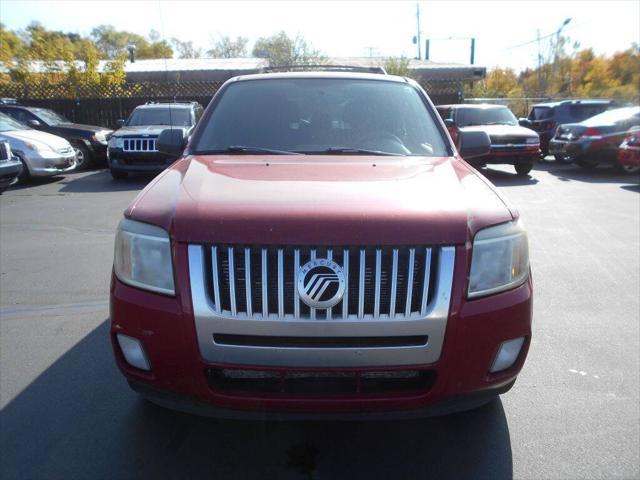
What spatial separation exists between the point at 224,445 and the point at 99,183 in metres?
10.5

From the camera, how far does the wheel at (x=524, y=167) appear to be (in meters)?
12.8

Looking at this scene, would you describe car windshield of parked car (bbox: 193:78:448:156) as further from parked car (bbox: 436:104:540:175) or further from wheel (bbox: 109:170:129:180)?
wheel (bbox: 109:170:129:180)

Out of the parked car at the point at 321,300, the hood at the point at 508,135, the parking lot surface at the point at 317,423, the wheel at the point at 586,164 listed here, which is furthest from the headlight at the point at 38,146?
the wheel at the point at 586,164

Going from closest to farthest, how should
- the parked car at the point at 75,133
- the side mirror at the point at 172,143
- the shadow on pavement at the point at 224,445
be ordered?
the shadow on pavement at the point at 224,445, the side mirror at the point at 172,143, the parked car at the point at 75,133

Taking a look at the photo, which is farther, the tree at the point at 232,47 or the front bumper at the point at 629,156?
the tree at the point at 232,47

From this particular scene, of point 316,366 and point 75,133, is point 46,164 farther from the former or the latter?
point 316,366

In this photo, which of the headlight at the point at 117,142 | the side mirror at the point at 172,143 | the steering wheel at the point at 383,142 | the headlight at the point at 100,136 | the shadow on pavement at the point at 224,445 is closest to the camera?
the shadow on pavement at the point at 224,445

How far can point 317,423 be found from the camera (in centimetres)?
293

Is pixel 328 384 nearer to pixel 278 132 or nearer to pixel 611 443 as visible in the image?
pixel 611 443

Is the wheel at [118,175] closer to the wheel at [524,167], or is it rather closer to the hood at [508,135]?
the hood at [508,135]

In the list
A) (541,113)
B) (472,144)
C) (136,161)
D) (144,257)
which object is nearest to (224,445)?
(144,257)

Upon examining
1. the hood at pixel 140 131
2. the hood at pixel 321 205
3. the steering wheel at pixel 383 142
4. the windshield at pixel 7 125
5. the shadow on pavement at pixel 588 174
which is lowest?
the shadow on pavement at pixel 588 174

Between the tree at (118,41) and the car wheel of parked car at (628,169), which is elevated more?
the tree at (118,41)

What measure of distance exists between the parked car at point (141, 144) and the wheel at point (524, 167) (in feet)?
24.7
